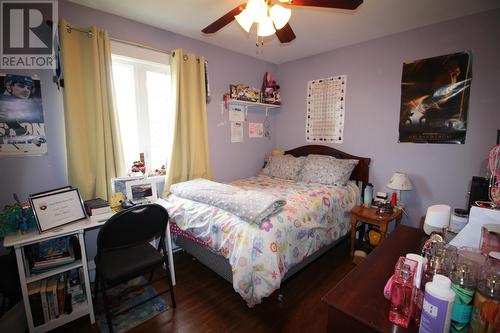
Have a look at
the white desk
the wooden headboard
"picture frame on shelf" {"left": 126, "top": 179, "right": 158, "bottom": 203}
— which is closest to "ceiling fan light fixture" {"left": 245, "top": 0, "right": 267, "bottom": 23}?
"picture frame on shelf" {"left": 126, "top": 179, "right": 158, "bottom": 203}

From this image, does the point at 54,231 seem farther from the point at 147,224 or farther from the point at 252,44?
the point at 252,44

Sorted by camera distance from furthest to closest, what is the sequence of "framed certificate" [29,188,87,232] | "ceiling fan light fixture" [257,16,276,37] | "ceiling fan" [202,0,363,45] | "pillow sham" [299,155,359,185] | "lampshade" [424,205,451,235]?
1. "pillow sham" [299,155,359,185]
2. "framed certificate" [29,188,87,232]
3. "ceiling fan light fixture" [257,16,276,37]
4. "ceiling fan" [202,0,363,45]
5. "lampshade" [424,205,451,235]

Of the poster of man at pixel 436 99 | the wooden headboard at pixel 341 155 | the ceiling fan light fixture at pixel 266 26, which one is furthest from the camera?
the wooden headboard at pixel 341 155

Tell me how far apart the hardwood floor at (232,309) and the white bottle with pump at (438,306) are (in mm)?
1174

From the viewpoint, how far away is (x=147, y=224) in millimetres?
1614

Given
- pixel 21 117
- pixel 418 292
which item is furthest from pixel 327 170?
pixel 21 117

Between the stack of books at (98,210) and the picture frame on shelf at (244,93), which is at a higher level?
the picture frame on shelf at (244,93)

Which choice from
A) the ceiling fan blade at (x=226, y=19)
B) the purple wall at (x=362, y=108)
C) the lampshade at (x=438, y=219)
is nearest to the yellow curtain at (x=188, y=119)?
the purple wall at (x=362, y=108)

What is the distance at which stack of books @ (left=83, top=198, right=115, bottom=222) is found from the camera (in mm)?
1773

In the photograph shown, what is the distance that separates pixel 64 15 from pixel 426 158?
356cm

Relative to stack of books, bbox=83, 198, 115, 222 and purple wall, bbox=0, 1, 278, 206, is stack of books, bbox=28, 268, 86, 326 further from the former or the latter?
purple wall, bbox=0, 1, 278, 206

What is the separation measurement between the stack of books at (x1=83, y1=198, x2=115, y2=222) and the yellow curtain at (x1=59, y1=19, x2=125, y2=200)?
223 millimetres

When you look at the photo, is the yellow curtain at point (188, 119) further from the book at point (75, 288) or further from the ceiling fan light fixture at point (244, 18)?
the ceiling fan light fixture at point (244, 18)

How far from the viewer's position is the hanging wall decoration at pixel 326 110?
10.0ft
